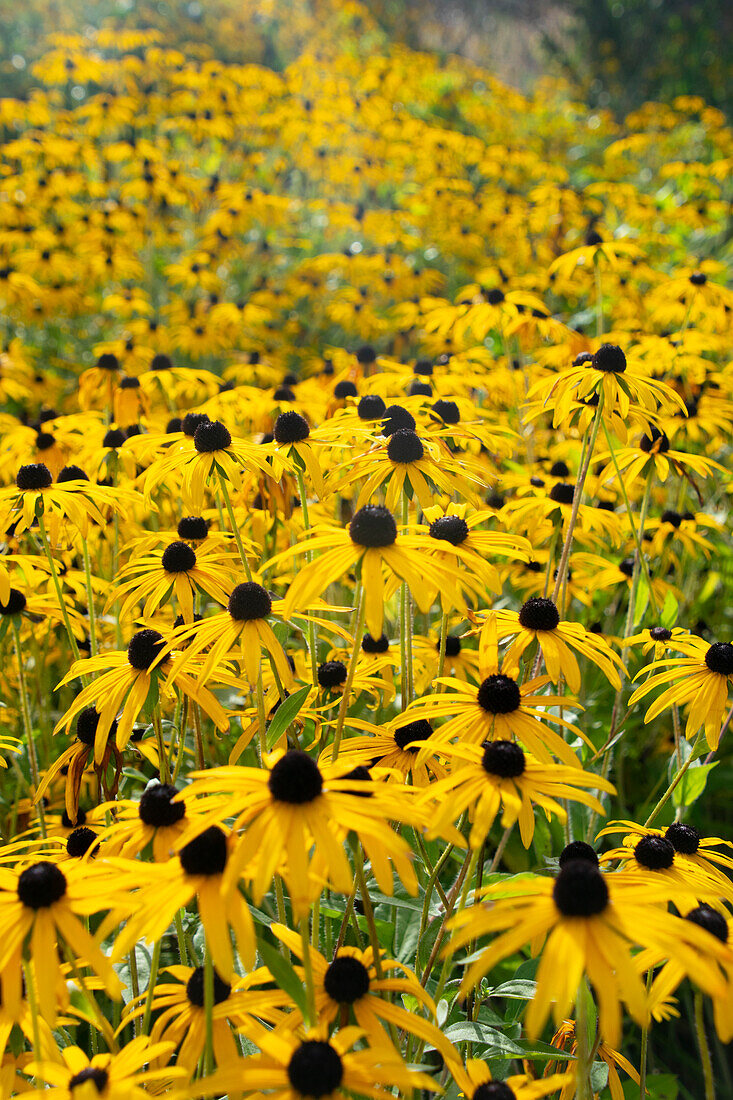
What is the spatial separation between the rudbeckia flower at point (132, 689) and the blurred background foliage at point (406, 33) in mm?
14091

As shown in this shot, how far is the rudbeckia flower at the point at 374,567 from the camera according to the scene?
138cm

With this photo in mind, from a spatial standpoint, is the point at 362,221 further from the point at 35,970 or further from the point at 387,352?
the point at 35,970

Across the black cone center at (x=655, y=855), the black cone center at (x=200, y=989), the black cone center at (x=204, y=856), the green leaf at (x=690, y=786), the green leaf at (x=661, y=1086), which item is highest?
the black cone center at (x=204, y=856)

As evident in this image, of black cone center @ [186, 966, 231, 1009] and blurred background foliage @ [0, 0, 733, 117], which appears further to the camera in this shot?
blurred background foliage @ [0, 0, 733, 117]

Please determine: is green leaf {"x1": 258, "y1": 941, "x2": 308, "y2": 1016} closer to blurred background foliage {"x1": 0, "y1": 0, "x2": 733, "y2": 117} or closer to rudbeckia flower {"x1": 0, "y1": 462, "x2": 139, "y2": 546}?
rudbeckia flower {"x1": 0, "y1": 462, "x2": 139, "y2": 546}

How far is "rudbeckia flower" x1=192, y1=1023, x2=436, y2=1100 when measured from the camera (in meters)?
0.99

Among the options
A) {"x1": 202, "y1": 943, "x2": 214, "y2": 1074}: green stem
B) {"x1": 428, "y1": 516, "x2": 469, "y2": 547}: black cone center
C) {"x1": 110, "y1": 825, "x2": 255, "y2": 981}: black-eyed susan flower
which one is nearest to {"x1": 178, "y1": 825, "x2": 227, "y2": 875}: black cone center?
{"x1": 110, "y1": 825, "x2": 255, "y2": 981}: black-eyed susan flower

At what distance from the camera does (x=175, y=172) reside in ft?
24.7

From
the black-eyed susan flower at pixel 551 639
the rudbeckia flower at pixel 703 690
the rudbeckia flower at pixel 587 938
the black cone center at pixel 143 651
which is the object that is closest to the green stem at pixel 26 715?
the black cone center at pixel 143 651

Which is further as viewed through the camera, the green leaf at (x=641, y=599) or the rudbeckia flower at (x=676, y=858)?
the green leaf at (x=641, y=599)

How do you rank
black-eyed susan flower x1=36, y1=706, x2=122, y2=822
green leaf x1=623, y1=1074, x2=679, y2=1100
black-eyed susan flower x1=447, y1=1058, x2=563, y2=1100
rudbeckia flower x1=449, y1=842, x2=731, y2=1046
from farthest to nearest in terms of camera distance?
green leaf x1=623, y1=1074, x2=679, y2=1100 → black-eyed susan flower x1=36, y1=706, x2=122, y2=822 → black-eyed susan flower x1=447, y1=1058, x2=563, y2=1100 → rudbeckia flower x1=449, y1=842, x2=731, y2=1046

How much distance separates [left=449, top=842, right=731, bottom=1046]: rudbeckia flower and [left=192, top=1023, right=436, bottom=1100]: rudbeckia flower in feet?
0.50

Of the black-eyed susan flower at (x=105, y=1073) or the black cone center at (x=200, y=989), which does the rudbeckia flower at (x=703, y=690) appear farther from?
the black-eyed susan flower at (x=105, y=1073)

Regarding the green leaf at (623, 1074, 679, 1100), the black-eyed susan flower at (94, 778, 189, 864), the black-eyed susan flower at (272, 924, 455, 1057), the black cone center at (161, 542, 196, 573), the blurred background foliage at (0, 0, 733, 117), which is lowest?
the green leaf at (623, 1074, 679, 1100)
